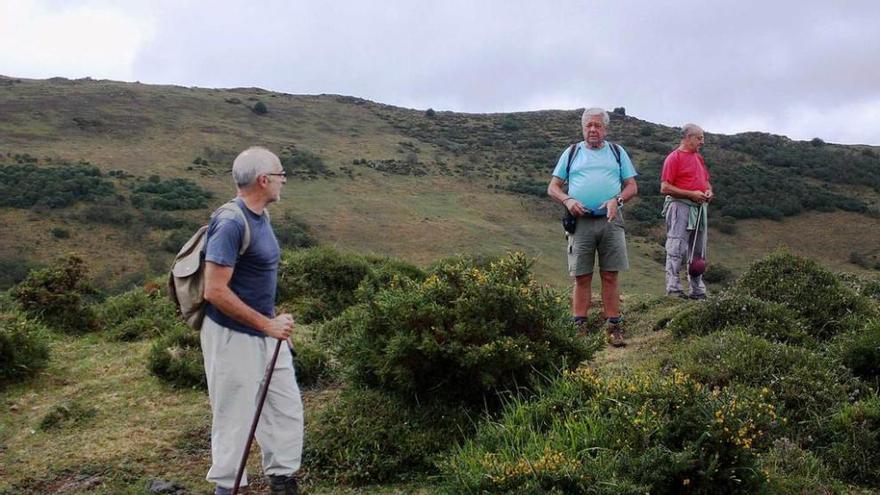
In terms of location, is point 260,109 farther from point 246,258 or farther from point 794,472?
point 794,472

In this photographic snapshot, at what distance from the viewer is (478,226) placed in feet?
136

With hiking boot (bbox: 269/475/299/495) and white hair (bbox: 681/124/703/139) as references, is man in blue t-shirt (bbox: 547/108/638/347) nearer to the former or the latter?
white hair (bbox: 681/124/703/139)

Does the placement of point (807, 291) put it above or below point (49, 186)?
above

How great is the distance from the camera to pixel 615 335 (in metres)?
7.11

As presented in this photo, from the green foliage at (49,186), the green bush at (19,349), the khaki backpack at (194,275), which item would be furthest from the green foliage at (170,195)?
the khaki backpack at (194,275)

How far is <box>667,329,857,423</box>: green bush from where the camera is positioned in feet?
16.0

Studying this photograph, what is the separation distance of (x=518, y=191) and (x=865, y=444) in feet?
154

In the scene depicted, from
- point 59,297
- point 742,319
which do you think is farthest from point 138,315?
point 742,319

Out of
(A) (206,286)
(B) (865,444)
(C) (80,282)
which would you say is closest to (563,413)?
(B) (865,444)

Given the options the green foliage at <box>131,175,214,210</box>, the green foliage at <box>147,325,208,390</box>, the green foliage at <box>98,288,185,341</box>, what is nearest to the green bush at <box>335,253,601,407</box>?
the green foliage at <box>147,325,208,390</box>

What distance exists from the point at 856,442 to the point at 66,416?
5174 mm

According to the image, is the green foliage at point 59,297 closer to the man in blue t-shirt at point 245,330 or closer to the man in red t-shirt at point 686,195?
the man in blue t-shirt at point 245,330

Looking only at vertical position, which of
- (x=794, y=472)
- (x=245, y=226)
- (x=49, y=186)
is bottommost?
(x=49, y=186)

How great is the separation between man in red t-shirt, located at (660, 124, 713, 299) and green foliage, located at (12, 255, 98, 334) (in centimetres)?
625
